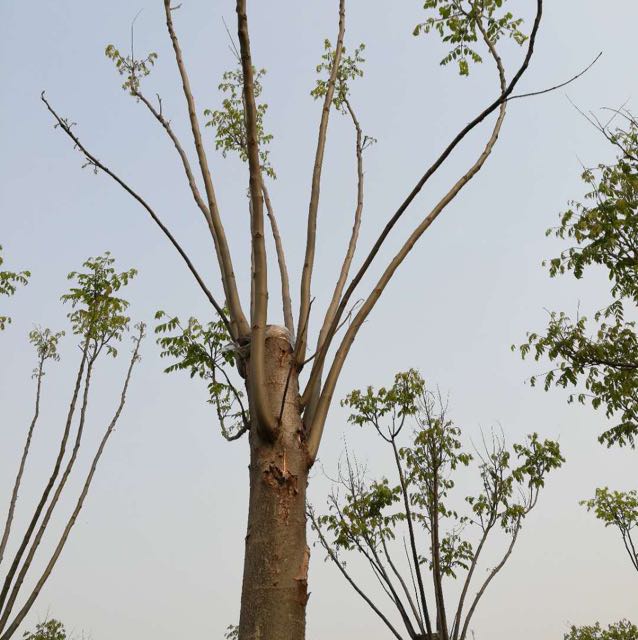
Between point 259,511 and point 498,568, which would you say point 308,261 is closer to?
point 259,511

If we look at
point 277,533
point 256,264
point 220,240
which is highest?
point 220,240

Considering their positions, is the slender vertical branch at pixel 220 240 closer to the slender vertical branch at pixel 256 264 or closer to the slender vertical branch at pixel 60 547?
the slender vertical branch at pixel 256 264

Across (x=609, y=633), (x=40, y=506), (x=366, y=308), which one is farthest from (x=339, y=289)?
(x=609, y=633)

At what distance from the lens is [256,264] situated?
2.20 m

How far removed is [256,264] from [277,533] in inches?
35.6

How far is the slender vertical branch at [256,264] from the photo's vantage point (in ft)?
6.89

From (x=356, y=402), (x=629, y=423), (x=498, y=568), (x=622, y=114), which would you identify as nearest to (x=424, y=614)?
(x=498, y=568)

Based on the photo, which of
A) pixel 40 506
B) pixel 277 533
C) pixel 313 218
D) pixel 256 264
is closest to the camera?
pixel 277 533

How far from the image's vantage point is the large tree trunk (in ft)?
6.01

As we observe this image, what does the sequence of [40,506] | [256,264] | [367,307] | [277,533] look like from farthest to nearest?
[40,506] < [367,307] < [256,264] < [277,533]

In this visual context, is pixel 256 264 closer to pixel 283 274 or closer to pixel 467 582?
pixel 283 274

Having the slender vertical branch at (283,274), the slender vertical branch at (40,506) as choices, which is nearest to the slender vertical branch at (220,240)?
the slender vertical branch at (283,274)

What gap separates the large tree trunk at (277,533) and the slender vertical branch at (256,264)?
9 cm

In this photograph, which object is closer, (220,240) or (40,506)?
(220,240)
